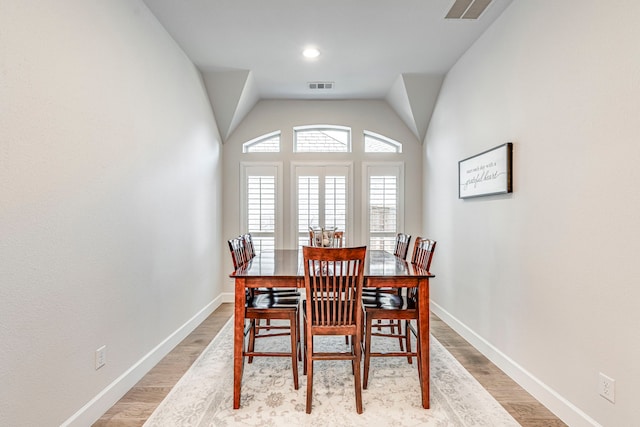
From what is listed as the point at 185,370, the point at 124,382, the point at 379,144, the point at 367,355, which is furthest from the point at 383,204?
the point at 124,382

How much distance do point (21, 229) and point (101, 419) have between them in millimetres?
1225

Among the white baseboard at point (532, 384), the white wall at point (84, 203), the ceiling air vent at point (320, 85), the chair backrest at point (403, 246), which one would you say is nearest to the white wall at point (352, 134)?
the ceiling air vent at point (320, 85)

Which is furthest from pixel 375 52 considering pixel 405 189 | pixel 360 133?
pixel 405 189

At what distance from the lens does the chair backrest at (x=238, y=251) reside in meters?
2.56

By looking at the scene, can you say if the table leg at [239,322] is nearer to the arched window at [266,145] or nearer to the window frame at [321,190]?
the window frame at [321,190]

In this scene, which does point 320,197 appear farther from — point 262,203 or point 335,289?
point 335,289

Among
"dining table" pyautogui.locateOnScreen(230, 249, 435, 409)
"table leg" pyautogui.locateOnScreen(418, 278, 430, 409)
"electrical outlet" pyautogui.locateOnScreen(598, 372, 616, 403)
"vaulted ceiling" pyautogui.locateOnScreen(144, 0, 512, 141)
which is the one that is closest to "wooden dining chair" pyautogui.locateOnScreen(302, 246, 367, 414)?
"dining table" pyautogui.locateOnScreen(230, 249, 435, 409)

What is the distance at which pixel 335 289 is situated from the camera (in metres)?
2.16

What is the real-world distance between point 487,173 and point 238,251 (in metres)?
2.14

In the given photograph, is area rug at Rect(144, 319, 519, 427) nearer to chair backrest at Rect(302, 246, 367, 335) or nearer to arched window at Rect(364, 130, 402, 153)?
chair backrest at Rect(302, 246, 367, 335)

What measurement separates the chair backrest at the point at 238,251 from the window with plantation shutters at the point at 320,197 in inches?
78.0

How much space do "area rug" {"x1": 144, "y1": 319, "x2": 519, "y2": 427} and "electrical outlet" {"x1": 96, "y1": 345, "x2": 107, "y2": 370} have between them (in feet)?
1.42

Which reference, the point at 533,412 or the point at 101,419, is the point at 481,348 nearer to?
the point at 533,412

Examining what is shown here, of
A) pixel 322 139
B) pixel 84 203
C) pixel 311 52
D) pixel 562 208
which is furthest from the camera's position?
pixel 322 139
